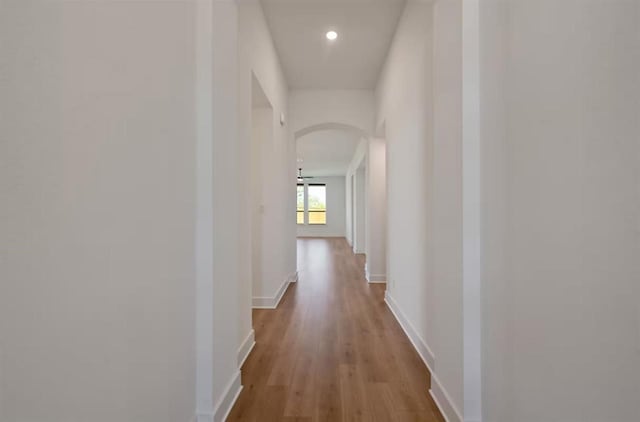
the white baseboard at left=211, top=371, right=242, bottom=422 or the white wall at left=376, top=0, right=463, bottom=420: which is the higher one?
the white wall at left=376, top=0, right=463, bottom=420

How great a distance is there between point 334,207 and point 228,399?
12946mm

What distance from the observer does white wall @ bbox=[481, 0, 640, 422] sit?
2.78 ft

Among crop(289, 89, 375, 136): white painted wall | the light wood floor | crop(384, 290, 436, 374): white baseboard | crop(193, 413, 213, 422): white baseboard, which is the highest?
crop(289, 89, 375, 136): white painted wall

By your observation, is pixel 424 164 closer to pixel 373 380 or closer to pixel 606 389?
pixel 373 380

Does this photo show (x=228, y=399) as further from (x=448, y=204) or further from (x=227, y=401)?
(x=448, y=204)

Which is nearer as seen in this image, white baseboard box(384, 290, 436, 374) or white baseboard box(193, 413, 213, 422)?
white baseboard box(193, 413, 213, 422)

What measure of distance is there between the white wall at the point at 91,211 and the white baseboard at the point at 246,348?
92cm

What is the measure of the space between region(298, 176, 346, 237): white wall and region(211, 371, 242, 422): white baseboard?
12.7m

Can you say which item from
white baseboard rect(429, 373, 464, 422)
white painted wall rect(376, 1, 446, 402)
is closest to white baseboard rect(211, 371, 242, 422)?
white baseboard rect(429, 373, 464, 422)

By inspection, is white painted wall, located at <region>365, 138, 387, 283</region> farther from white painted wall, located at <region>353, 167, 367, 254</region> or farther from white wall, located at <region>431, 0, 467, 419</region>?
white painted wall, located at <region>353, 167, 367, 254</region>

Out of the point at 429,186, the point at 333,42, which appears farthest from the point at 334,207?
the point at 429,186

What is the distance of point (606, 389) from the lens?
900 mm

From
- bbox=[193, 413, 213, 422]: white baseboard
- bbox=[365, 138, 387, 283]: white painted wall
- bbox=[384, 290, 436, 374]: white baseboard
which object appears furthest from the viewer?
bbox=[365, 138, 387, 283]: white painted wall

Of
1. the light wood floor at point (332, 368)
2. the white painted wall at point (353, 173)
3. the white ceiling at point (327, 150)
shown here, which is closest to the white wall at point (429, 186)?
the light wood floor at point (332, 368)
